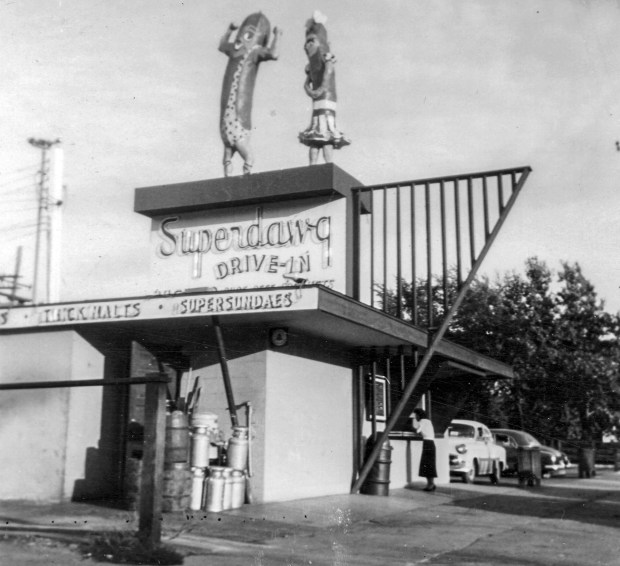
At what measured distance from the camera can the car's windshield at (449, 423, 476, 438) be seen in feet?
75.2

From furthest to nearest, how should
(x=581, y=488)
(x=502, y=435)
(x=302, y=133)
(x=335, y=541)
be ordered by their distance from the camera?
(x=502, y=435) → (x=581, y=488) → (x=302, y=133) → (x=335, y=541)

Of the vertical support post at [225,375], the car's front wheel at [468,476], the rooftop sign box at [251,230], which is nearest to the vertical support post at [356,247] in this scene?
the rooftop sign box at [251,230]

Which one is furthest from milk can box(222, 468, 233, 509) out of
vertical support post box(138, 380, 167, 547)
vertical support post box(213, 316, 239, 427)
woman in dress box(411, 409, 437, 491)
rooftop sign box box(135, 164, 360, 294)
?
woman in dress box(411, 409, 437, 491)

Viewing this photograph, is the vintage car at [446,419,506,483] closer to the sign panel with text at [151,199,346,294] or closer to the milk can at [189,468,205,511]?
the sign panel with text at [151,199,346,294]

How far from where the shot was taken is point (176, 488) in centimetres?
1091

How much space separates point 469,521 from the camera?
1156 centimetres

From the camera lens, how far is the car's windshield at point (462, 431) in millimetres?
22922

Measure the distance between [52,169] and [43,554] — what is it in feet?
62.5

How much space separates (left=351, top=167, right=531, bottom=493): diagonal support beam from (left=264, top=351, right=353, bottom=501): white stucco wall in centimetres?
65

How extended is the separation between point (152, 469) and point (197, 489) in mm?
4556

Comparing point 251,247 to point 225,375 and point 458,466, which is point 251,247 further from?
point 458,466

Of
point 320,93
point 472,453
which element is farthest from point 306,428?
point 472,453

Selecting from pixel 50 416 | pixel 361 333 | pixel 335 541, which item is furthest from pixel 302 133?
pixel 335 541

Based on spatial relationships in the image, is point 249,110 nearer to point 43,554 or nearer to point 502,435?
point 43,554
